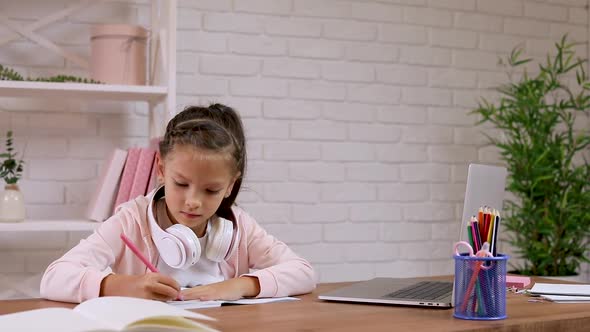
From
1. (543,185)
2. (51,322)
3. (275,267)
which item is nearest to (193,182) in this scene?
(275,267)

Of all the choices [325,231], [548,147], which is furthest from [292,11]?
[548,147]

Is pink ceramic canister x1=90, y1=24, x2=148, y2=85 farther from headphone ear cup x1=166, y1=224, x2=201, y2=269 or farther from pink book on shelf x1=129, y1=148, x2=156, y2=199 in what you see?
headphone ear cup x1=166, y1=224, x2=201, y2=269

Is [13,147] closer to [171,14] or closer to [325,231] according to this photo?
[171,14]

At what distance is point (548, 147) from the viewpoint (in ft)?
10.0

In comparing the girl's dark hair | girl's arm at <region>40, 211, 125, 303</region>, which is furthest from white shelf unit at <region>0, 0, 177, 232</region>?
girl's arm at <region>40, 211, 125, 303</region>

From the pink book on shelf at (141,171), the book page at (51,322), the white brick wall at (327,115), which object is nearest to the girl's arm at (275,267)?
the book page at (51,322)

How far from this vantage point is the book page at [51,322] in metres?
0.97

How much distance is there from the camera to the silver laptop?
133cm

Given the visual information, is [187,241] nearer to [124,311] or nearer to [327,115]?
[124,311]

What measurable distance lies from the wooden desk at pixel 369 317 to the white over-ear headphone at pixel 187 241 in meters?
0.22

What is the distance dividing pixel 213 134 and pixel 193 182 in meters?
0.12

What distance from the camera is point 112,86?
96.0 inches

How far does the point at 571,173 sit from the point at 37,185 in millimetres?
2063

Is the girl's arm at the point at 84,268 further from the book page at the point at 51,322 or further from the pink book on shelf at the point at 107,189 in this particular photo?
the pink book on shelf at the point at 107,189
